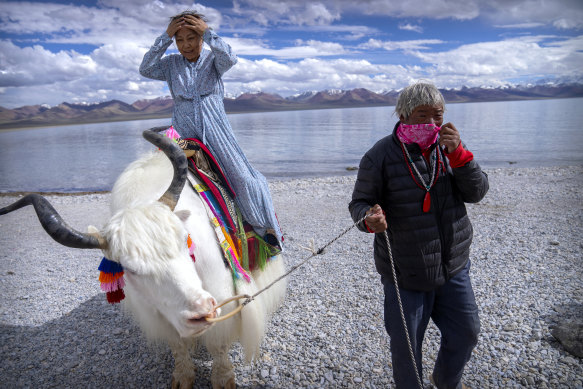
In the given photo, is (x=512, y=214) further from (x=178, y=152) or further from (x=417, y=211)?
(x=178, y=152)

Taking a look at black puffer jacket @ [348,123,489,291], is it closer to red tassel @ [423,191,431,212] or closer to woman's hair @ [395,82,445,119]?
red tassel @ [423,191,431,212]

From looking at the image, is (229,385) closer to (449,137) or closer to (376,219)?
(376,219)

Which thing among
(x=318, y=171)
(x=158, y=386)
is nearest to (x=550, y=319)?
(x=158, y=386)

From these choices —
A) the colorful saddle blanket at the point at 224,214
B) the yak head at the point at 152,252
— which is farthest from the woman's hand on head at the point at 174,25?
the yak head at the point at 152,252

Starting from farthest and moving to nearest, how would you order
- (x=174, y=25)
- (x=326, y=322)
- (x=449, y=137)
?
(x=326, y=322), (x=174, y=25), (x=449, y=137)

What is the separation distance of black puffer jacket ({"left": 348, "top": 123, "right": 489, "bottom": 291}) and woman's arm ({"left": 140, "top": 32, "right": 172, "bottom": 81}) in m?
1.99

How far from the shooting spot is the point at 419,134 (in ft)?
6.23

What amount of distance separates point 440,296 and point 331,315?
1727 mm

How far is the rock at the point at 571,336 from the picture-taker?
277 centimetres

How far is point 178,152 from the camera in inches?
83.0

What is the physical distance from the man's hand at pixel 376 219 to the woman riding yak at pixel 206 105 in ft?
4.14

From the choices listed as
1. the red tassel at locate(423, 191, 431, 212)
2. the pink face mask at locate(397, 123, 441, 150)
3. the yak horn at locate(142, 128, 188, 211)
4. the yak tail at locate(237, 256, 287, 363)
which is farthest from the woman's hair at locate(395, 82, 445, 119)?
the yak tail at locate(237, 256, 287, 363)

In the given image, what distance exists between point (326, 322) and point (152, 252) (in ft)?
7.15

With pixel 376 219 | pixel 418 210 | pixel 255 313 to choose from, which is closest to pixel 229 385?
pixel 255 313
